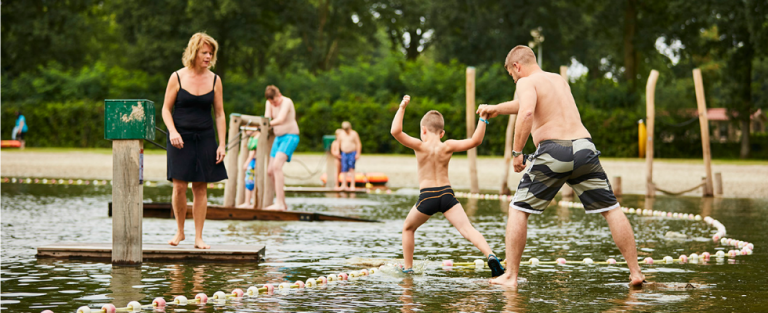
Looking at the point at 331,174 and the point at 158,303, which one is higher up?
the point at 331,174

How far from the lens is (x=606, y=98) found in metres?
41.6

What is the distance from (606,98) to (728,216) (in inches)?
1156

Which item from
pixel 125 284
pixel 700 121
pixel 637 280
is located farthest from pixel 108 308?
pixel 700 121

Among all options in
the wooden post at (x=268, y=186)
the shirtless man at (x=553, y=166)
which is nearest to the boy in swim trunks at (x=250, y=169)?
the wooden post at (x=268, y=186)

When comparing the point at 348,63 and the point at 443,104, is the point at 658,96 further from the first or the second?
the point at 443,104

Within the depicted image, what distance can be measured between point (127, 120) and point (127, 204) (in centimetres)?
69

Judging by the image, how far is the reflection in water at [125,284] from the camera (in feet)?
18.7

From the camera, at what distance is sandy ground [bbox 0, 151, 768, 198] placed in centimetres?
2109

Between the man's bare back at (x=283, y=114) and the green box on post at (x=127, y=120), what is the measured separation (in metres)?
4.64

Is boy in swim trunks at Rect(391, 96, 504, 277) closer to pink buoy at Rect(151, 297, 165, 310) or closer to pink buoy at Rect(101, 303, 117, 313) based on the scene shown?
pink buoy at Rect(151, 297, 165, 310)

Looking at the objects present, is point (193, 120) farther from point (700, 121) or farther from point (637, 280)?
point (700, 121)

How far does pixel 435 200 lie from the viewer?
7027 mm

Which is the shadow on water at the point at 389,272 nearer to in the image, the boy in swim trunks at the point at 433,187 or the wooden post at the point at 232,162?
the boy in swim trunks at the point at 433,187

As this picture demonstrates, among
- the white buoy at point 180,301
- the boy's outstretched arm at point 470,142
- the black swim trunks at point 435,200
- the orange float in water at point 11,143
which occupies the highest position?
the orange float in water at point 11,143
